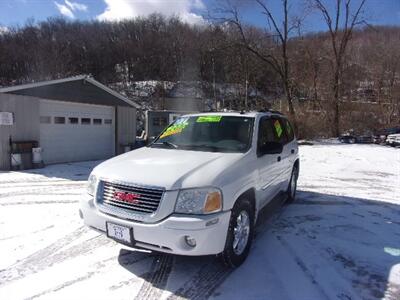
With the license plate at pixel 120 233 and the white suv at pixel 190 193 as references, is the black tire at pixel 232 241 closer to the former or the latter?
the white suv at pixel 190 193

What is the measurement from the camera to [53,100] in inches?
472

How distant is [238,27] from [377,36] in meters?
13.5

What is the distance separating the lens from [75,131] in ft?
42.7

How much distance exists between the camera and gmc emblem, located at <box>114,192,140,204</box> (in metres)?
3.29

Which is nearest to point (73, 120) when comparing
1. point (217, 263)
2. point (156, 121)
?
point (217, 263)

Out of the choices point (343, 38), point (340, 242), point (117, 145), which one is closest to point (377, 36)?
point (343, 38)

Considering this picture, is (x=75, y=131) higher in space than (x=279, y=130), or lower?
lower

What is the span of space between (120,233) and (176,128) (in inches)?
84.2

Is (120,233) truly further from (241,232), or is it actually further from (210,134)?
(210,134)

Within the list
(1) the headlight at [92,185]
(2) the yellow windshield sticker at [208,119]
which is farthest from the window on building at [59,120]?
(1) the headlight at [92,185]

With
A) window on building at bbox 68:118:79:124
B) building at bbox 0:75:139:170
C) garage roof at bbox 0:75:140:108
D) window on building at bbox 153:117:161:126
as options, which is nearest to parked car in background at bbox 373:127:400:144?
window on building at bbox 153:117:161:126

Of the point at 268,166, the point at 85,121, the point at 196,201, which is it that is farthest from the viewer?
the point at 85,121

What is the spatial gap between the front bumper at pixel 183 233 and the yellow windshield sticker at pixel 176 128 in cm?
197

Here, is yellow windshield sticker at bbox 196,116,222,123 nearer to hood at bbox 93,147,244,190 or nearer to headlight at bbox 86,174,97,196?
hood at bbox 93,147,244,190
